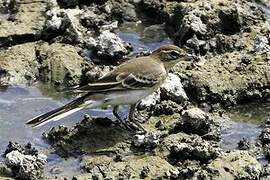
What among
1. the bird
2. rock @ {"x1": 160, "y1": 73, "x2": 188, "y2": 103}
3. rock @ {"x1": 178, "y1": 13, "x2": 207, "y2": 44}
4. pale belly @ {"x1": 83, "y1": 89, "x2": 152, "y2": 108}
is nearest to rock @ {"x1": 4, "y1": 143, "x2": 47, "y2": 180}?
the bird

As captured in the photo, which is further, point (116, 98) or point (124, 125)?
point (124, 125)

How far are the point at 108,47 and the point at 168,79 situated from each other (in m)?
1.42

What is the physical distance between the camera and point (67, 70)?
43.3ft

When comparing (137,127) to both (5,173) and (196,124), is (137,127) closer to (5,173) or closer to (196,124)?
(196,124)

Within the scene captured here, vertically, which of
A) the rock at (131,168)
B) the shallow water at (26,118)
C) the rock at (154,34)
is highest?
the rock at (131,168)

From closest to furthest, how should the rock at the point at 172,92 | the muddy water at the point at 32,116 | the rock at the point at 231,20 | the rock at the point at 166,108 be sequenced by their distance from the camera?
the muddy water at the point at 32,116 → the rock at the point at 166,108 → the rock at the point at 172,92 → the rock at the point at 231,20

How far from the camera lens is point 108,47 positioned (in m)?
13.6

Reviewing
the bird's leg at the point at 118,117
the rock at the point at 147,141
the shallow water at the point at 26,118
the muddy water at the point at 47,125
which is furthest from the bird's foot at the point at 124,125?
the shallow water at the point at 26,118

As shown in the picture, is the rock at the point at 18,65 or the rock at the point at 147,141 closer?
the rock at the point at 147,141

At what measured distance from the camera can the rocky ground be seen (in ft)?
34.9

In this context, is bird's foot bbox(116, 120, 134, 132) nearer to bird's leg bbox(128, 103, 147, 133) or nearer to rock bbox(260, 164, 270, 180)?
bird's leg bbox(128, 103, 147, 133)

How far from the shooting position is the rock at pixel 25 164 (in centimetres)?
1030

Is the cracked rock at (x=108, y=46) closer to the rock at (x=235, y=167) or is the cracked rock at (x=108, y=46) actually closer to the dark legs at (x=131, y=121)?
the dark legs at (x=131, y=121)

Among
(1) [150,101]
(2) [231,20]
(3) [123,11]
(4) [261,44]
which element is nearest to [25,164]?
(1) [150,101]
